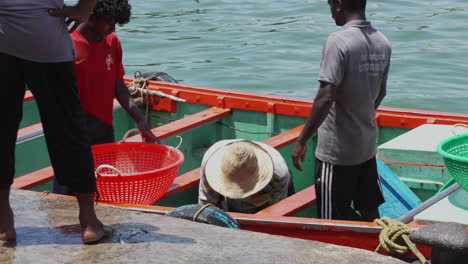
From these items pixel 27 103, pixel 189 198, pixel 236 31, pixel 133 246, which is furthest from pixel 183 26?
pixel 133 246

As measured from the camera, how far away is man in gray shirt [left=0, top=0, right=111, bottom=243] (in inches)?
118

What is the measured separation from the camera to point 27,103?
704 centimetres

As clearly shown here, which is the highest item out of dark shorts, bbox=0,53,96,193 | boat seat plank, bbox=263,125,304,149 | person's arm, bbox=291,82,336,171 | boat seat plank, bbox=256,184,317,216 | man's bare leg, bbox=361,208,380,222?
dark shorts, bbox=0,53,96,193

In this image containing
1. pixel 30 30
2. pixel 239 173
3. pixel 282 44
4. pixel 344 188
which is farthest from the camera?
pixel 282 44

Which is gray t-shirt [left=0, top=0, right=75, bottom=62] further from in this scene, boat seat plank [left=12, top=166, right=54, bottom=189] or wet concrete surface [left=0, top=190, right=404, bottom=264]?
boat seat plank [left=12, top=166, right=54, bottom=189]

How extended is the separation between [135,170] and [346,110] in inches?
63.8

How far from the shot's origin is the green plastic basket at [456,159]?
3.99 meters

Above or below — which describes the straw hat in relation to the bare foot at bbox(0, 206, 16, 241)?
below

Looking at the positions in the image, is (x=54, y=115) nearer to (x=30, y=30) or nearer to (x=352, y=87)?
(x=30, y=30)

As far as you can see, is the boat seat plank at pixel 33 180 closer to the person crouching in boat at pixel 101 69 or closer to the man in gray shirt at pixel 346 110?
the person crouching in boat at pixel 101 69

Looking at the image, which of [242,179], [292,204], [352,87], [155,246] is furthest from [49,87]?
[292,204]

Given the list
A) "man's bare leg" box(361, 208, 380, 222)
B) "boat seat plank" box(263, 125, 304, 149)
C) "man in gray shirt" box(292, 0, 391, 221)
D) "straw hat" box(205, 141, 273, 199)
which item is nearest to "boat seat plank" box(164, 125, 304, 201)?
"boat seat plank" box(263, 125, 304, 149)

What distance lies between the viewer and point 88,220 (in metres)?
3.28

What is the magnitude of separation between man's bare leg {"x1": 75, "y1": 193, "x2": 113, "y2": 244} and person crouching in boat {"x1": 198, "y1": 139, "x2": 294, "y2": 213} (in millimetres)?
1638
